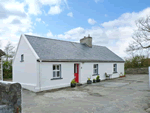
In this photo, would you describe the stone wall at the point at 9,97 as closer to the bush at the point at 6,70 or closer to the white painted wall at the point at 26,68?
the white painted wall at the point at 26,68

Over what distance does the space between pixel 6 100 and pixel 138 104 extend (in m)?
6.55

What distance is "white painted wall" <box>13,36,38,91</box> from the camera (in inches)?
444

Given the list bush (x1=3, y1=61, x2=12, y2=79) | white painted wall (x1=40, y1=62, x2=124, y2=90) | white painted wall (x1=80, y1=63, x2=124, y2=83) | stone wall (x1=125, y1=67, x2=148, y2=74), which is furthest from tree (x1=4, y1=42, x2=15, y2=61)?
stone wall (x1=125, y1=67, x2=148, y2=74)

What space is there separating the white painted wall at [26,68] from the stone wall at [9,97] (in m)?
8.15

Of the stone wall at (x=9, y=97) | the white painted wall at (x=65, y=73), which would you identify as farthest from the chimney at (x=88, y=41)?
the stone wall at (x=9, y=97)

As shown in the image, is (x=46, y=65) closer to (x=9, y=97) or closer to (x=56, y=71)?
(x=56, y=71)

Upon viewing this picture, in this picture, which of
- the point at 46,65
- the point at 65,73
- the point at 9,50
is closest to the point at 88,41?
the point at 65,73

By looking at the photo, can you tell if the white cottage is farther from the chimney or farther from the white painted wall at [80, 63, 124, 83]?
the chimney

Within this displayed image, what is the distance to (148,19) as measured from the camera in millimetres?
21016

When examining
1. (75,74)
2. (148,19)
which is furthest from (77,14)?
(148,19)

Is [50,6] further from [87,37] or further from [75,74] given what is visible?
[87,37]

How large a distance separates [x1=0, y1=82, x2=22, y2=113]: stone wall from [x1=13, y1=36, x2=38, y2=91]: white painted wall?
8.15 metres

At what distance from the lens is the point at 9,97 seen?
113 inches

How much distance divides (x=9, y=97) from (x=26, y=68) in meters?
9.96
